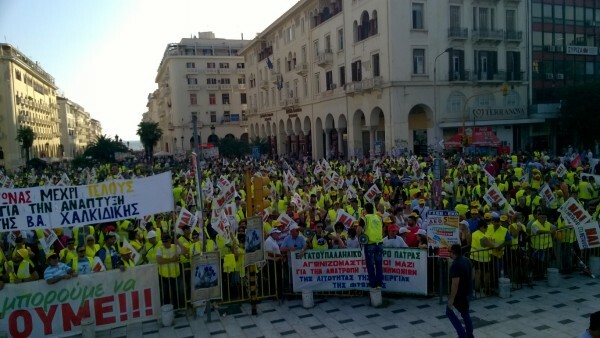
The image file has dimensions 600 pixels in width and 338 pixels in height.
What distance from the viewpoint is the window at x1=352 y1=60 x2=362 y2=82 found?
40.2 metres

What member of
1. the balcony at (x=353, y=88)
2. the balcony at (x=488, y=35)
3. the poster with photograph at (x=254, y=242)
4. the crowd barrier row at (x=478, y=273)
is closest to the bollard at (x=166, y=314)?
the crowd barrier row at (x=478, y=273)

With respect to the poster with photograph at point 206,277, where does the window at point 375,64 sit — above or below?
above

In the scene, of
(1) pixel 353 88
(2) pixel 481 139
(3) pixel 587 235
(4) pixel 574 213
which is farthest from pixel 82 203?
(1) pixel 353 88

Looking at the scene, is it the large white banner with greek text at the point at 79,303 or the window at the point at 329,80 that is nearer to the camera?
the large white banner with greek text at the point at 79,303

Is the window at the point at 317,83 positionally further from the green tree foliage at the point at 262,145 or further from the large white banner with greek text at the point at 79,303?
the large white banner with greek text at the point at 79,303

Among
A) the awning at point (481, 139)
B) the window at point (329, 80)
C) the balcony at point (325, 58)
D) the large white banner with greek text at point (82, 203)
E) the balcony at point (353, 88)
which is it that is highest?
the balcony at point (325, 58)

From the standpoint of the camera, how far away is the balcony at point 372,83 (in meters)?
36.9

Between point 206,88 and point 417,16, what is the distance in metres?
48.3

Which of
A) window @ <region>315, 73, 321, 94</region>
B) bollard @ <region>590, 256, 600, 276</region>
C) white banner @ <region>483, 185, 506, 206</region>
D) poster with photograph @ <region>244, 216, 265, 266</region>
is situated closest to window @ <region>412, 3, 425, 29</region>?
window @ <region>315, 73, 321, 94</region>

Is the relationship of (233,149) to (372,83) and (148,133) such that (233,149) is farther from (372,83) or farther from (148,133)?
(148,133)

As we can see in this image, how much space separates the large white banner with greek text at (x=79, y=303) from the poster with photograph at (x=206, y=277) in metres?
0.79

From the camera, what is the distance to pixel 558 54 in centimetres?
4294

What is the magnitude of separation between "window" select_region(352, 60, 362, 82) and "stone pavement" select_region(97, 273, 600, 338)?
31.6 meters

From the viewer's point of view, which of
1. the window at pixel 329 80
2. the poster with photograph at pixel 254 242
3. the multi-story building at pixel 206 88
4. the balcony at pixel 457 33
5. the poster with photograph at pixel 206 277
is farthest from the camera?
the multi-story building at pixel 206 88
